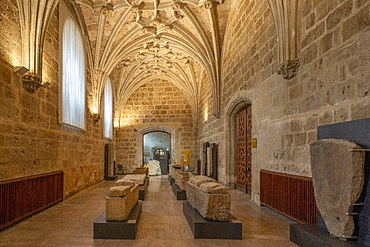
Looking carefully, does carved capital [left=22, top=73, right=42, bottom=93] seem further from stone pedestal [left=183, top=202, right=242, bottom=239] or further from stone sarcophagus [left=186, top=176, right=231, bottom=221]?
stone pedestal [left=183, top=202, right=242, bottom=239]

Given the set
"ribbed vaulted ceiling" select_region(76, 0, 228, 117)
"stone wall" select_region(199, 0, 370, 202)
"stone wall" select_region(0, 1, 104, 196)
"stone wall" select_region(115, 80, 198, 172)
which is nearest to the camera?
"stone wall" select_region(199, 0, 370, 202)

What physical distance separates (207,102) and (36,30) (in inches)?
330

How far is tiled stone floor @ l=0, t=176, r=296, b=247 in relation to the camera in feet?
11.6

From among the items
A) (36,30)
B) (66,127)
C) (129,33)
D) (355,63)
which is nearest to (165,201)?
(66,127)

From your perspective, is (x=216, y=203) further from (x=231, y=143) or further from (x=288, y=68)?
(x=231, y=143)

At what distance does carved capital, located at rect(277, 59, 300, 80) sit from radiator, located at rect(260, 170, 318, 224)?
1.55 metres

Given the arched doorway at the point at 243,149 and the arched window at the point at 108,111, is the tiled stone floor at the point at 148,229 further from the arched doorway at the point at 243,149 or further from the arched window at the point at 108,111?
the arched window at the point at 108,111

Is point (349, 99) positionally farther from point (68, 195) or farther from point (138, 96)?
point (138, 96)

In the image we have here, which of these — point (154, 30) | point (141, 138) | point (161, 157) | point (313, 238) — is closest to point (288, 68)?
point (313, 238)

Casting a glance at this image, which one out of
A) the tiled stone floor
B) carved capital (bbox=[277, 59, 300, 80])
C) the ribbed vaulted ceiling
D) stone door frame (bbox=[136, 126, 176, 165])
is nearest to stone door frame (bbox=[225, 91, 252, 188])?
the ribbed vaulted ceiling

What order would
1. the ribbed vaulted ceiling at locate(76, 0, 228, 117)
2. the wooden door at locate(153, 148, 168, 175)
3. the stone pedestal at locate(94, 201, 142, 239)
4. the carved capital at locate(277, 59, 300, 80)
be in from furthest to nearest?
the wooden door at locate(153, 148, 168, 175), the ribbed vaulted ceiling at locate(76, 0, 228, 117), the carved capital at locate(277, 59, 300, 80), the stone pedestal at locate(94, 201, 142, 239)

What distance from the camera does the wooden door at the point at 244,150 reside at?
7492mm

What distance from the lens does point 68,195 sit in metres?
7.10

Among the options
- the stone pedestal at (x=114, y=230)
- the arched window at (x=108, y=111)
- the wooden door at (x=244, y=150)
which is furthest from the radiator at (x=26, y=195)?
the arched window at (x=108, y=111)
